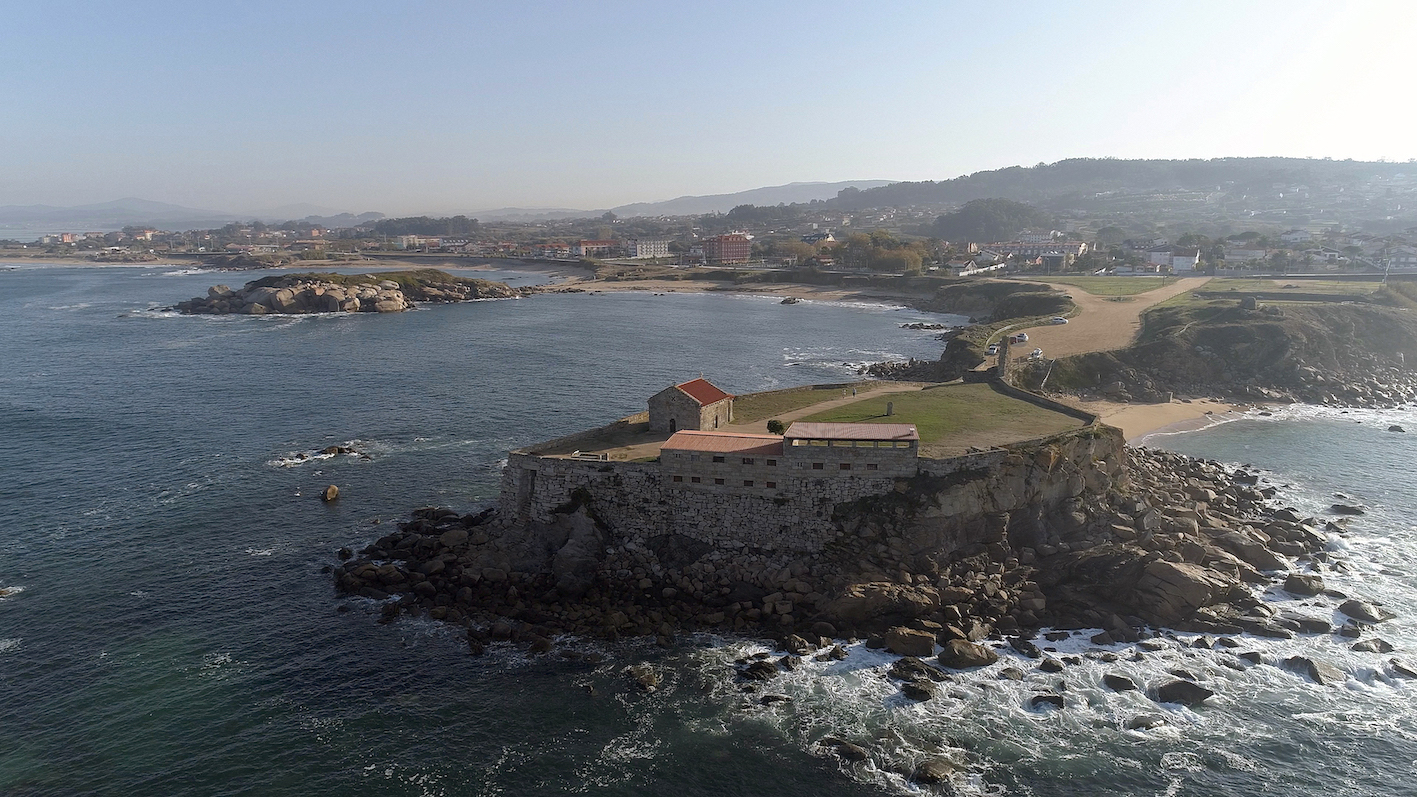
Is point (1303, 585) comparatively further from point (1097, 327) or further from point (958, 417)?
point (1097, 327)

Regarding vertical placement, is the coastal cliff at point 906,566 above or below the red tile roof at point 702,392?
below

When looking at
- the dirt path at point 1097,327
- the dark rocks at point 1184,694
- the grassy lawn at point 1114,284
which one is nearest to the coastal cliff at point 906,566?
the dark rocks at point 1184,694

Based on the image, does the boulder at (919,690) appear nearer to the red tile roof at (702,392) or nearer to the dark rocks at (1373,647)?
the dark rocks at (1373,647)

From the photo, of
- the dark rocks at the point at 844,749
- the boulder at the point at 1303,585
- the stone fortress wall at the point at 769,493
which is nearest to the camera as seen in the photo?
the dark rocks at the point at 844,749

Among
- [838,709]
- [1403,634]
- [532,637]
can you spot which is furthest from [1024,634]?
[532,637]

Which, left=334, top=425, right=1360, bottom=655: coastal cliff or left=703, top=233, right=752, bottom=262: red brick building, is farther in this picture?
left=703, top=233, right=752, bottom=262: red brick building

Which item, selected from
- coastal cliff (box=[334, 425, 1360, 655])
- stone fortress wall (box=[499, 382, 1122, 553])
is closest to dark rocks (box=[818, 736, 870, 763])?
coastal cliff (box=[334, 425, 1360, 655])

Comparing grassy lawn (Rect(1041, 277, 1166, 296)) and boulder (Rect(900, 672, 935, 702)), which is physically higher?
grassy lawn (Rect(1041, 277, 1166, 296))

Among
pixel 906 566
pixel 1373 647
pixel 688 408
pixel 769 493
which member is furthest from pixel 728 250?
pixel 1373 647

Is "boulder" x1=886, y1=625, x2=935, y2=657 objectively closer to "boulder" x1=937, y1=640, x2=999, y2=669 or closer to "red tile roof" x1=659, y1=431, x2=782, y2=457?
"boulder" x1=937, y1=640, x2=999, y2=669
